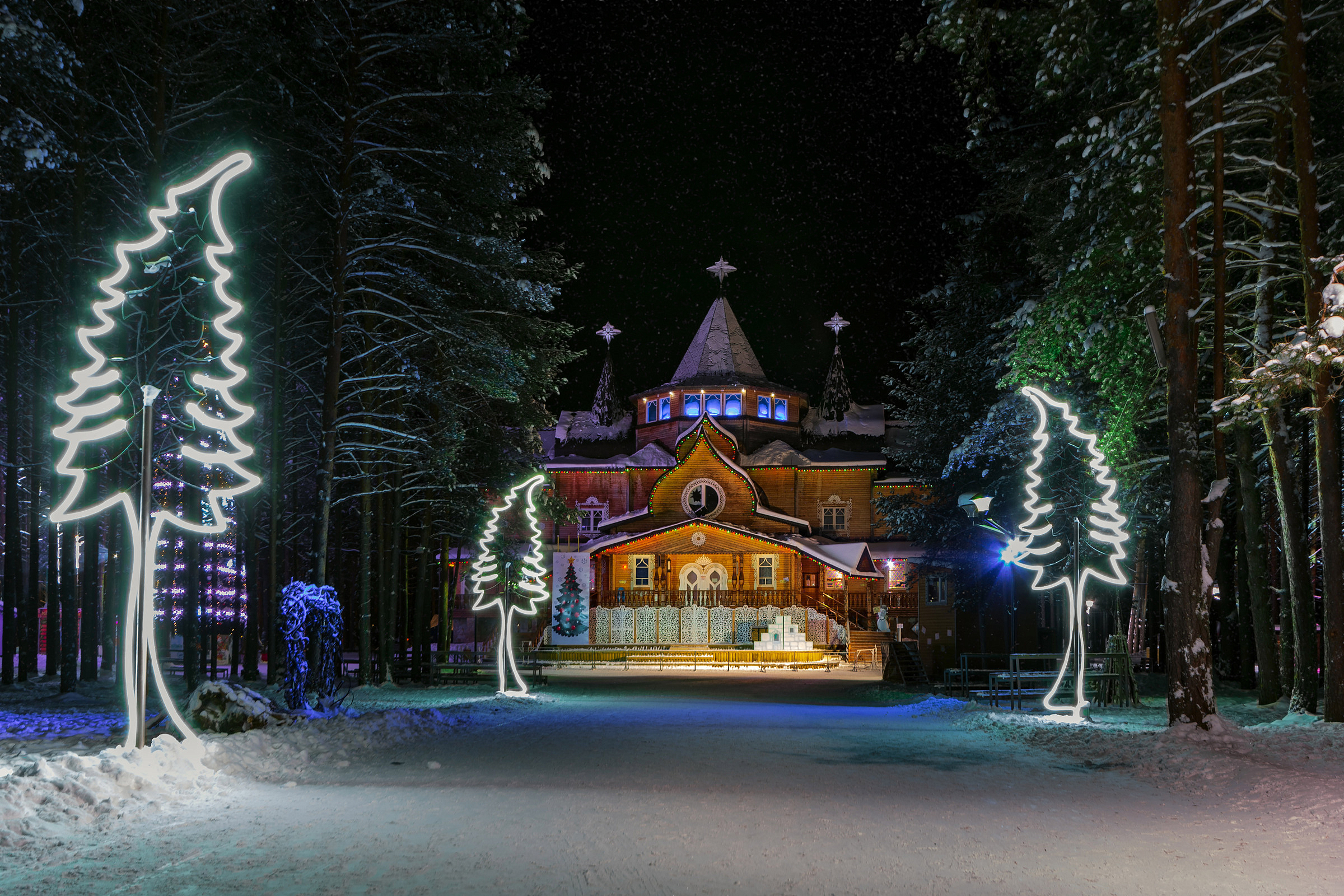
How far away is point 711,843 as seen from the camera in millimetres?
7352

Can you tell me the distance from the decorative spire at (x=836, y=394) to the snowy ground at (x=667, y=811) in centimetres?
4251

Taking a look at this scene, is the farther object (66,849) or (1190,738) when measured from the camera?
(1190,738)

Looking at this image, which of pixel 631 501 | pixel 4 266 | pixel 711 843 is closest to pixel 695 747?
pixel 711 843

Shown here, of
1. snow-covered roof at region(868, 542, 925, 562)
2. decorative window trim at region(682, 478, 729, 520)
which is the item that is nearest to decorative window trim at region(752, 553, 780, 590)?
decorative window trim at region(682, 478, 729, 520)

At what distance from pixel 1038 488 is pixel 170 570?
63.9 feet

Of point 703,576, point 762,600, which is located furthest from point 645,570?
point 762,600

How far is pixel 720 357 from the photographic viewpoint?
174 ft

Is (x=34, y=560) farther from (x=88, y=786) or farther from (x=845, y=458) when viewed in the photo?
(x=845, y=458)

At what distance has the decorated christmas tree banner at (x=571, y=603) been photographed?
3872 centimetres

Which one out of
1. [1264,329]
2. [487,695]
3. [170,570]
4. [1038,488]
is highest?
[1264,329]

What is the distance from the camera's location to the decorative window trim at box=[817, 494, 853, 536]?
4972 cm

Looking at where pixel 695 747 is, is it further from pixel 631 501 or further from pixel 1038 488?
pixel 631 501

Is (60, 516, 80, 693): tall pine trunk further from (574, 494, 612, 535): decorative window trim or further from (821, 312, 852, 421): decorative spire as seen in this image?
(821, 312, 852, 421): decorative spire

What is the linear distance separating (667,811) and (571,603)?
30680 mm
